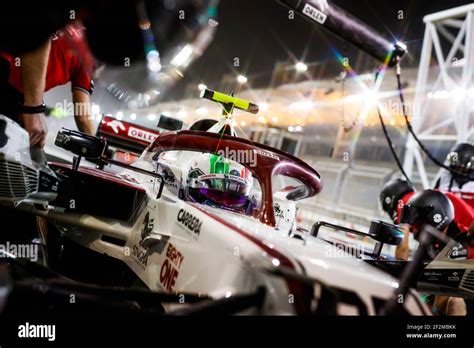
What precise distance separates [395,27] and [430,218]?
7.31ft

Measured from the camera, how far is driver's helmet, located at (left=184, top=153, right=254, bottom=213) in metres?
1.85

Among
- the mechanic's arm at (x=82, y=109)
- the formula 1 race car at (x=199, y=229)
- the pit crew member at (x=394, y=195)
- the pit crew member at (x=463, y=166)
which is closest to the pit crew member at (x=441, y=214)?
the pit crew member at (x=463, y=166)

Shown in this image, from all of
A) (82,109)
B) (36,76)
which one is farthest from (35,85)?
(82,109)

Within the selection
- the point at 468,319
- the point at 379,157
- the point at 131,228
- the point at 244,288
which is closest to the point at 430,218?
the point at 468,319

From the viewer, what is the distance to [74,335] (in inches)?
37.2

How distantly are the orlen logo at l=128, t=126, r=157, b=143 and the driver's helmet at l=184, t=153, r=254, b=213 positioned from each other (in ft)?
6.22

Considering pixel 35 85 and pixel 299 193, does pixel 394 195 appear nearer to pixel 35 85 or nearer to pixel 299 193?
pixel 299 193

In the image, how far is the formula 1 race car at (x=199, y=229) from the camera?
93 centimetres

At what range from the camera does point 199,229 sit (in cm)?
126

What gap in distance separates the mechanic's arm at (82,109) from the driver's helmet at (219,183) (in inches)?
37.5

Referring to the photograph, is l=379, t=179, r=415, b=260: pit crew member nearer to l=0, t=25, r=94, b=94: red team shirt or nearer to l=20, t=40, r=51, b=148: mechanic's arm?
l=0, t=25, r=94, b=94: red team shirt

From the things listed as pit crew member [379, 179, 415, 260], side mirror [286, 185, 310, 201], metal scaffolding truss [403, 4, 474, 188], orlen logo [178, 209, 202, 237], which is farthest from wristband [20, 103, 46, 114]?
metal scaffolding truss [403, 4, 474, 188]

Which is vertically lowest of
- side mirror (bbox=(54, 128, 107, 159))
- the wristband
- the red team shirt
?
side mirror (bbox=(54, 128, 107, 159))

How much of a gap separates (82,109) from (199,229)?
5.33 ft
